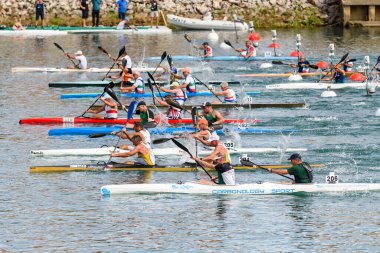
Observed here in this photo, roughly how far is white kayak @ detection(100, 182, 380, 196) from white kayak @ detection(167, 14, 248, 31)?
4869cm

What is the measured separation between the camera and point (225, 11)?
83.2 meters

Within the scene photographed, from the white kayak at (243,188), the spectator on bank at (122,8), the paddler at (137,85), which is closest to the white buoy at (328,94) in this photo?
the paddler at (137,85)

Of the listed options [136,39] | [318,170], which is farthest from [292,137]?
[136,39]

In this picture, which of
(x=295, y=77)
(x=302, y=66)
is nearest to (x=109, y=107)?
(x=295, y=77)

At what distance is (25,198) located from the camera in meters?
32.2

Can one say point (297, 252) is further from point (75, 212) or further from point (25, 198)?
point (25, 198)

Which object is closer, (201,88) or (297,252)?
(297,252)

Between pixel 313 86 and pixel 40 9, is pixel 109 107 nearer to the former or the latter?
pixel 313 86

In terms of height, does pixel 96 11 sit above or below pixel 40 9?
below

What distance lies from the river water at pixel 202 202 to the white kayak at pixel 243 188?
251 mm

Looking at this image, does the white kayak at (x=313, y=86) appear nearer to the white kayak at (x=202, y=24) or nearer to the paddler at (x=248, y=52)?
the paddler at (x=248, y=52)

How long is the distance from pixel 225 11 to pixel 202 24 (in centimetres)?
329

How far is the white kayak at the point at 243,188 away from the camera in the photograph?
105 feet

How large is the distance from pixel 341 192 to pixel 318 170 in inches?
127
